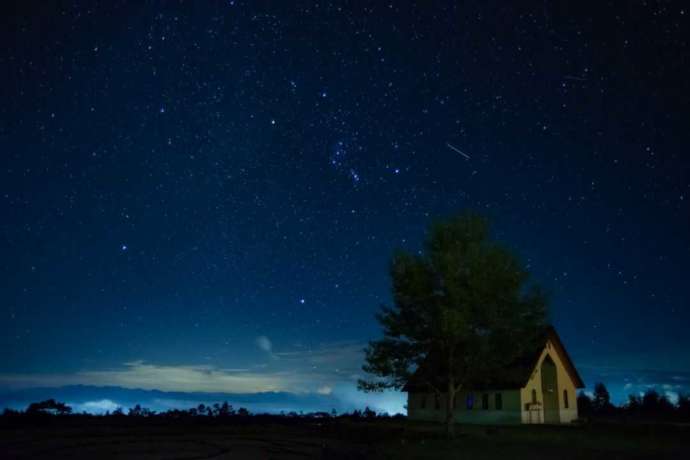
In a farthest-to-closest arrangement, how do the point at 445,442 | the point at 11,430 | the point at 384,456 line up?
the point at 11,430 < the point at 445,442 < the point at 384,456

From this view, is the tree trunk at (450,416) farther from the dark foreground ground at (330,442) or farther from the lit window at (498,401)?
the lit window at (498,401)

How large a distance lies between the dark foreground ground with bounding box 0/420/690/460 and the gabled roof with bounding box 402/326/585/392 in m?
4.83

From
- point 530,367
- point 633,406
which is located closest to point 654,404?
point 633,406

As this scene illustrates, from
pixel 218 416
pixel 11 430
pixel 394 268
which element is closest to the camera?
pixel 394 268

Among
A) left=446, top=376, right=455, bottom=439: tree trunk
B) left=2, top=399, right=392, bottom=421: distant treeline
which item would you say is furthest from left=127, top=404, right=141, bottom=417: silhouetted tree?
left=446, top=376, right=455, bottom=439: tree trunk

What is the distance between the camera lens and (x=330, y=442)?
30219 mm

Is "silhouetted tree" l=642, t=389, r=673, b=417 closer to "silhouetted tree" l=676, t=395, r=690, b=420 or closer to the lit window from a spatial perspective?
"silhouetted tree" l=676, t=395, r=690, b=420

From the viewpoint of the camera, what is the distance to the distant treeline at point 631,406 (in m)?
48.0

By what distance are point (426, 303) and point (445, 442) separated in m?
6.87

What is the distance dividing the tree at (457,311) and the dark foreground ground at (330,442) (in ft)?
11.7

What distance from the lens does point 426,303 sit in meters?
28.8

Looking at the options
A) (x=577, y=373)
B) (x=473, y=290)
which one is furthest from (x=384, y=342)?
(x=577, y=373)

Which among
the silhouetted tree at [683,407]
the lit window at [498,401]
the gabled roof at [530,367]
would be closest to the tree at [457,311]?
the gabled roof at [530,367]

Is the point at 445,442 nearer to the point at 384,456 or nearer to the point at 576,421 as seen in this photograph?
the point at 384,456
